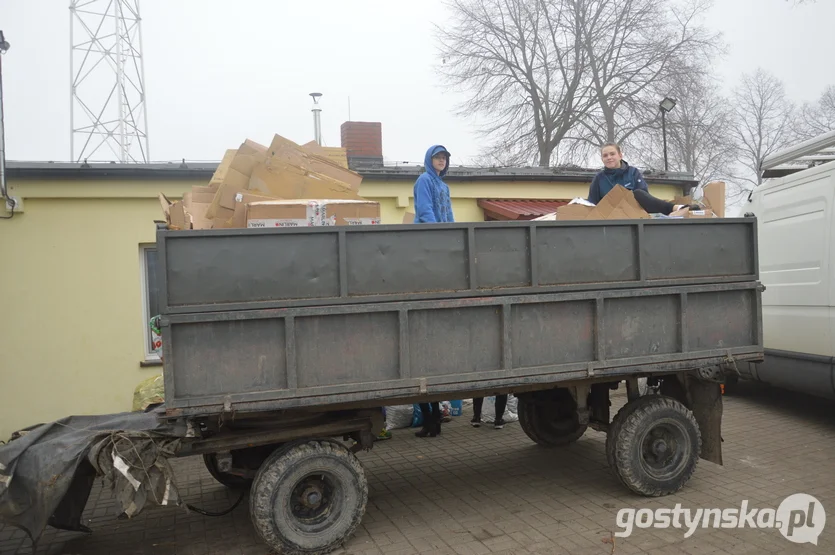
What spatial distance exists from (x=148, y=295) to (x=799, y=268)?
775cm

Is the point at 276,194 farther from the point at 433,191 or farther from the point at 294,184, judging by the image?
the point at 433,191

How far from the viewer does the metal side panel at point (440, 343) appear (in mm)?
3992

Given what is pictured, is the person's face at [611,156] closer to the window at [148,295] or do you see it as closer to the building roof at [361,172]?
the building roof at [361,172]

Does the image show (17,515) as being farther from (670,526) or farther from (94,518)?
(670,526)

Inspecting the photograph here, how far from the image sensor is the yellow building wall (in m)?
7.48

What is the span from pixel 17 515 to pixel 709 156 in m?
31.9

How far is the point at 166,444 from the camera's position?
13.5ft

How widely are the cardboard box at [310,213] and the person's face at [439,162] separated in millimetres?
1267

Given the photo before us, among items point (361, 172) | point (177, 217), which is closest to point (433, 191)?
point (177, 217)

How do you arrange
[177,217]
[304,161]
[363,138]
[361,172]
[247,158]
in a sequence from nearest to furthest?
[177,217] → [247,158] → [304,161] → [361,172] → [363,138]

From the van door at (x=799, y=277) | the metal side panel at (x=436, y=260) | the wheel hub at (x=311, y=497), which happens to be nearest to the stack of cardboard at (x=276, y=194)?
the metal side panel at (x=436, y=260)

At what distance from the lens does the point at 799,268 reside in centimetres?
709

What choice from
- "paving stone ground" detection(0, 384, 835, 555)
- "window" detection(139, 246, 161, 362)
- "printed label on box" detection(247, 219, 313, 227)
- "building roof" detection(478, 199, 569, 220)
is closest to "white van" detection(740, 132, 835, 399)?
"paving stone ground" detection(0, 384, 835, 555)

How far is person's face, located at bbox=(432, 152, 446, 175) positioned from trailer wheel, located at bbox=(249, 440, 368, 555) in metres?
2.52
